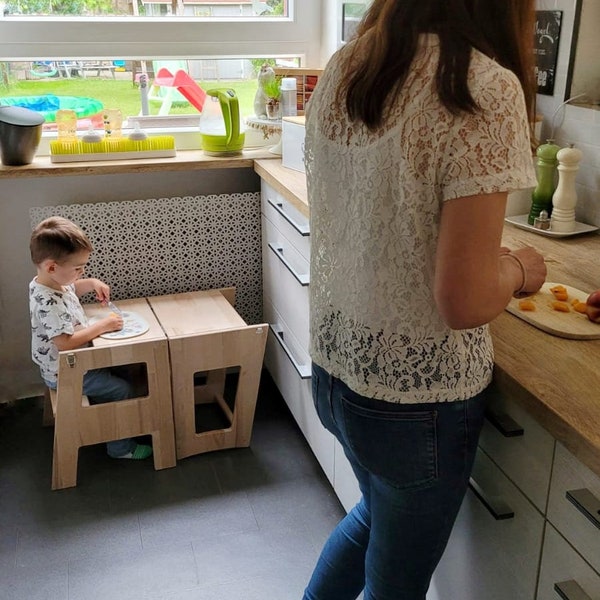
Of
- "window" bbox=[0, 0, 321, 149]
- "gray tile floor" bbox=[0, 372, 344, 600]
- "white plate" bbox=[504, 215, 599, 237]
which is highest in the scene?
"window" bbox=[0, 0, 321, 149]

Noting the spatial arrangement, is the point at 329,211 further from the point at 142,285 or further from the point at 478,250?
the point at 142,285

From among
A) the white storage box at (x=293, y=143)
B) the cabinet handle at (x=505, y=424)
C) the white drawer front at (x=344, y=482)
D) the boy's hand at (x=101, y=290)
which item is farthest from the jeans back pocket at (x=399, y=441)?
the boy's hand at (x=101, y=290)

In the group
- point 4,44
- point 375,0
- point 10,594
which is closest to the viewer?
point 375,0

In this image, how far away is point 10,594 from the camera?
71.0 inches

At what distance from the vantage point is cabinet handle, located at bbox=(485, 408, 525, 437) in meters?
1.09

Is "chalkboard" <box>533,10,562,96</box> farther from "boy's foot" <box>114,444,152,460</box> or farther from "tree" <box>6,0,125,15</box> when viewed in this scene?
"boy's foot" <box>114,444,152,460</box>

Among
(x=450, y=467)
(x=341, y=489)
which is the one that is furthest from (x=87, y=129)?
(x=450, y=467)

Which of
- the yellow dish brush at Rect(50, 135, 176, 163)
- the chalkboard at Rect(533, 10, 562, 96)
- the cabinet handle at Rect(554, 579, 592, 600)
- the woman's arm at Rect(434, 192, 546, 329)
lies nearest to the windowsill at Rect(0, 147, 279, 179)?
the yellow dish brush at Rect(50, 135, 176, 163)

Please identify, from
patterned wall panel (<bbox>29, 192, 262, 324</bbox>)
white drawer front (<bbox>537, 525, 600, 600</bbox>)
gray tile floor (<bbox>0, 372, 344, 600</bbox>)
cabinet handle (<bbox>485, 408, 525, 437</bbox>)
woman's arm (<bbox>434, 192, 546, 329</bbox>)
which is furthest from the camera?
patterned wall panel (<bbox>29, 192, 262, 324</bbox>)

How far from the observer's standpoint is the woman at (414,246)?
86cm

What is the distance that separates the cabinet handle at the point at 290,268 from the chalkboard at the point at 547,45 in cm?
81

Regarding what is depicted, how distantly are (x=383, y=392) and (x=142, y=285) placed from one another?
5.60 feet

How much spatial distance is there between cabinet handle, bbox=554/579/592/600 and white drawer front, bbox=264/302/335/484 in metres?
1.02

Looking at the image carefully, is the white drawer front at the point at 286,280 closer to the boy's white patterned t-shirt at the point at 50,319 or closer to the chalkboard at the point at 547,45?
the boy's white patterned t-shirt at the point at 50,319
